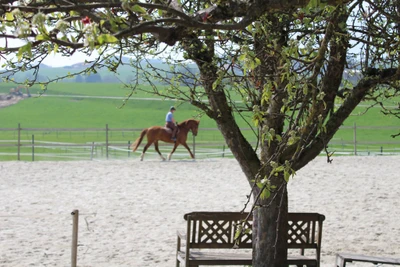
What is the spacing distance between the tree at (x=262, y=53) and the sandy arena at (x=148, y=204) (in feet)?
7.70

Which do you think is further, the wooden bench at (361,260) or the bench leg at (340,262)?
the bench leg at (340,262)

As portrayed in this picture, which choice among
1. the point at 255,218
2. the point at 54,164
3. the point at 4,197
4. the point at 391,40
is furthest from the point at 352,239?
the point at 54,164

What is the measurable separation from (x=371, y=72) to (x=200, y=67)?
144 centimetres

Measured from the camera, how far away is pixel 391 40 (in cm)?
443

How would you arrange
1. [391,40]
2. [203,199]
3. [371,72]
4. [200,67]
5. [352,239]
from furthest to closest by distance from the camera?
[203,199] < [352,239] < [200,67] < [371,72] < [391,40]

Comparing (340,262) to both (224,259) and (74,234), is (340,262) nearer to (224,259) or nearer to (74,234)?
(224,259)

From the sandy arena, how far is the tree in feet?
7.70

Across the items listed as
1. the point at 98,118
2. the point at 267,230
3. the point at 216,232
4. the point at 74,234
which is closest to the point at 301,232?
the point at 267,230

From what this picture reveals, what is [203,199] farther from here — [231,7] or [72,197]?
[231,7]

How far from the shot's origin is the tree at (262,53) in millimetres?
2672

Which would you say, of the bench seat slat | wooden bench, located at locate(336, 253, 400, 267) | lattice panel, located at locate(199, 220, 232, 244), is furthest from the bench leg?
lattice panel, located at locate(199, 220, 232, 244)

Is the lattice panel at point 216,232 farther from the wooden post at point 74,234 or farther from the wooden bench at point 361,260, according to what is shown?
the wooden post at point 74,234

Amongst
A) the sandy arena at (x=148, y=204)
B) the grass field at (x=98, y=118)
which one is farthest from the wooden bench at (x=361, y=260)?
the grass field at (x=98, y=118)

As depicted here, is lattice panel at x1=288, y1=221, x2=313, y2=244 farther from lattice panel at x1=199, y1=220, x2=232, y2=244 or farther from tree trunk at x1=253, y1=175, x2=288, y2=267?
lattice panel at x1=199, y1=220, x2=232, y2=244
